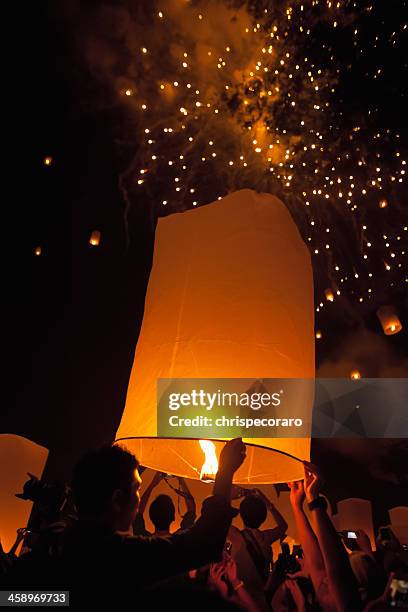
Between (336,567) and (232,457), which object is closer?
(232,457)

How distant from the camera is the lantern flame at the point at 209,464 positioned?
2.59 meters

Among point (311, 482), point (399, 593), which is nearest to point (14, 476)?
point (311, 482)

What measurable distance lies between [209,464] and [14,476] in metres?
2.86

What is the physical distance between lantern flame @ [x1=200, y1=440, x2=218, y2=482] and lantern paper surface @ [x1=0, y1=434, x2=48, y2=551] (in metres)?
2.60

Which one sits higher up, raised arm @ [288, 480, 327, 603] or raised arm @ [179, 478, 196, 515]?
raised arm @ [179, 478, 196, 515]

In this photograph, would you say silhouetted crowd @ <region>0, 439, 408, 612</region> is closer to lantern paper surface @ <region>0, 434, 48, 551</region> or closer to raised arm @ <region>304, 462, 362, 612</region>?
raised arm @ <region>304, 462, 362, 612</region>

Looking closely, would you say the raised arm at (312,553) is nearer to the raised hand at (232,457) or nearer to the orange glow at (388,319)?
the raised hand at (232,457)

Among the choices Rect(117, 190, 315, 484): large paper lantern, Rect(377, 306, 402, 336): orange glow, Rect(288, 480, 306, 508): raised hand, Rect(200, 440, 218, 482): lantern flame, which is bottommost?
Rect(288, 480, 306, 508): raised hand

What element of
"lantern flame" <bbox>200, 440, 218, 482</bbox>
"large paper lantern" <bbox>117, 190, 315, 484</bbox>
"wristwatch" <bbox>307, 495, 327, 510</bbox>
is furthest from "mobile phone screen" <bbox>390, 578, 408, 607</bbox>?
"lantern flame" <bbox>200, 440, 218, 482</bbox>

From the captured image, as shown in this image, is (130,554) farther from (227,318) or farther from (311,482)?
(227,318)

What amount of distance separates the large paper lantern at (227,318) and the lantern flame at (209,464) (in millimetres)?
241

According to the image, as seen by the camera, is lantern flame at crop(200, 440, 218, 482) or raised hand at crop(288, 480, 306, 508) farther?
lantern flame at crop(200, 440, 218, 482)

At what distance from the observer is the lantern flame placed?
102 inches

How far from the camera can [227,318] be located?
2744mm
